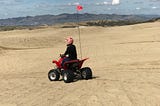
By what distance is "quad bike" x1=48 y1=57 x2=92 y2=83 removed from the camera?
534 inches

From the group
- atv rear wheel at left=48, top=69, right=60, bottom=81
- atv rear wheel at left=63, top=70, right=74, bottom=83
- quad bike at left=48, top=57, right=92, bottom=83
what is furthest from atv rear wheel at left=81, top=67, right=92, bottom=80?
atv rear wheel at left=48, top=69, right=60, bottom=81

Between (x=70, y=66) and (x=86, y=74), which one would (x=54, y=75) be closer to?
(x=70, y=66)

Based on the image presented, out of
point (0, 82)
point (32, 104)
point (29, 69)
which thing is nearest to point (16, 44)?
point (29, 69)

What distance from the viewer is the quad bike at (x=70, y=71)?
13.6 metres

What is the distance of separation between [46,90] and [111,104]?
318cm

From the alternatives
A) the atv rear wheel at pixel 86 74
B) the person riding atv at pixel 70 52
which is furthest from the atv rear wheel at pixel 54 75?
the atv rear wheel at pixel 86 74

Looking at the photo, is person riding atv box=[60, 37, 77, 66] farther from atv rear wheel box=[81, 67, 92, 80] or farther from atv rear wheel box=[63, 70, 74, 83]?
atv rear wheel box=[81, 67, 92, 80]

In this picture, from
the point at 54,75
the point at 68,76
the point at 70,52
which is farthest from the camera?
the point at 54,75

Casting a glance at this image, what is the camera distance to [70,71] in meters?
13.7

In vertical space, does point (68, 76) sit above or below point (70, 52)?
below

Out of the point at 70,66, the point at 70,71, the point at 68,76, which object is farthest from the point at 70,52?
the point at 68,76

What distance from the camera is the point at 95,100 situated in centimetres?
1003

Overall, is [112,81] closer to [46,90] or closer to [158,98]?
A: [46,90]

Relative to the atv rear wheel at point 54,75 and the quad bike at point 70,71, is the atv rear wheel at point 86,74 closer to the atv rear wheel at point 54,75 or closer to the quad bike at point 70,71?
the quad bike at point 70,71
